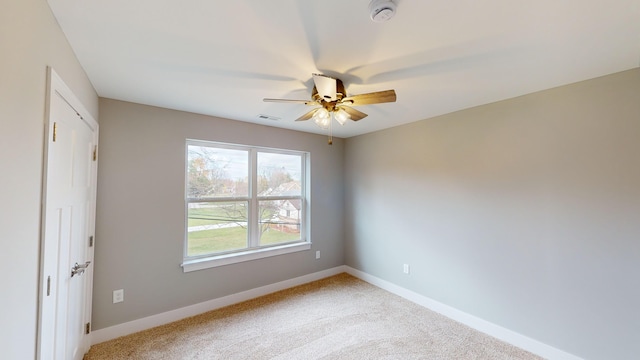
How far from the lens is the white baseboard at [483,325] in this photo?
7.25ft

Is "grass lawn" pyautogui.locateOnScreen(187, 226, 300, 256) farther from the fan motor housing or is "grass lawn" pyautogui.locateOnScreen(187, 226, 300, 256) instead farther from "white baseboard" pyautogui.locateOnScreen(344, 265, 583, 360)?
the fan motor housing

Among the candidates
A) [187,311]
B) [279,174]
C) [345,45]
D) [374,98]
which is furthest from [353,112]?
[187,311]

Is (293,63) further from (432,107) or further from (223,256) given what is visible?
(223,256)

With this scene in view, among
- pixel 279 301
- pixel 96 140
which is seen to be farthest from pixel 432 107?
pixel 96 140

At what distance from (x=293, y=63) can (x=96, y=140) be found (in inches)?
80.6

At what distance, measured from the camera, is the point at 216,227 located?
10.6 ft

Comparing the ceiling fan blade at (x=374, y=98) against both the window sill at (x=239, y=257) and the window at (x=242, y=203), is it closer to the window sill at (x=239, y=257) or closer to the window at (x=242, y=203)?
the window at (x=242, y=203)

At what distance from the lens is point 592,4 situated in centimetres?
125

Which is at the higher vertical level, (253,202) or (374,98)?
(374,98)

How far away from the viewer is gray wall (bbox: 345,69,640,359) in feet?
6.31

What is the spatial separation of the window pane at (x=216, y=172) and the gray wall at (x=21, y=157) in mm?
1808

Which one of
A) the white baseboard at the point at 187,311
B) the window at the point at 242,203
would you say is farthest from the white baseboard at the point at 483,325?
the window at the point at 242,203

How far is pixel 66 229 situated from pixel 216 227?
5.30ft

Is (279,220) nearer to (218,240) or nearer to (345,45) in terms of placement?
(218,240)
